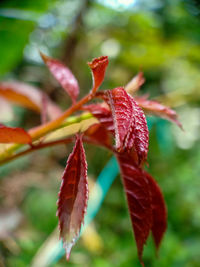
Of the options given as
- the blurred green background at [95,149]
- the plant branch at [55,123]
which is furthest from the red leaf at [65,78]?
the blurred green background at [95,149]

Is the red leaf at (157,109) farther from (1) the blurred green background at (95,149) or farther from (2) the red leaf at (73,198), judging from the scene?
(1) the blurred green background at (95,149)

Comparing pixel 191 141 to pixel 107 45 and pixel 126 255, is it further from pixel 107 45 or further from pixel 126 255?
pixel 126 255

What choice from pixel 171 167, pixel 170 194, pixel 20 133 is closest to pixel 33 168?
pixel 170 194

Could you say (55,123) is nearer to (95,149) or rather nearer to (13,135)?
(13,135)

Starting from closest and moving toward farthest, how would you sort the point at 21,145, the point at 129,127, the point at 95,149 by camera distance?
the point at 129,127, the point at 21,145, the point at 95,149

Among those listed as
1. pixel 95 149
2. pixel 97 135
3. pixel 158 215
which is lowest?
pixel 95 149

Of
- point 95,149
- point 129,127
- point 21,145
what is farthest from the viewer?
point 95,149

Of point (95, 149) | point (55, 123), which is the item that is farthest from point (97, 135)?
point (95, 149)

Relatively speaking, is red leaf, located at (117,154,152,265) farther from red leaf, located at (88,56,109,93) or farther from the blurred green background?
the blurred green background
